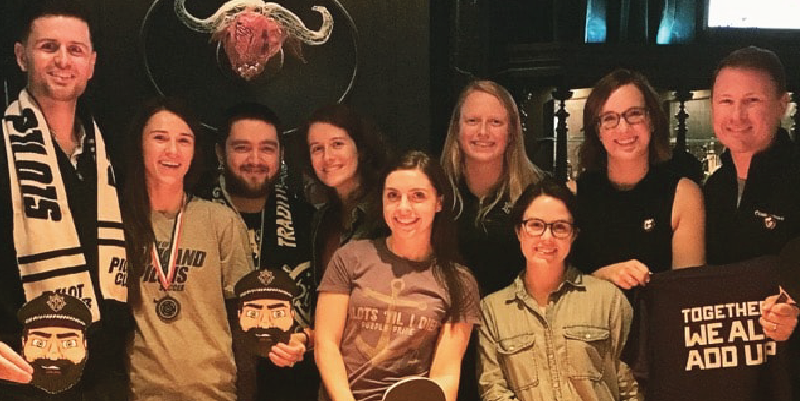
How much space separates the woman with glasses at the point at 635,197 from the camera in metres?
2.73

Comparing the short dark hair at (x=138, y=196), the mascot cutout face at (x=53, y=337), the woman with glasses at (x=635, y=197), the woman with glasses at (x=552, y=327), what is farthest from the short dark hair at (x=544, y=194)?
the mascot cutout face at (x=53, y=337)

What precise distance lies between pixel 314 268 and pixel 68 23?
1.12 metres

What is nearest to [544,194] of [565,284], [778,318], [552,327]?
[565,284]

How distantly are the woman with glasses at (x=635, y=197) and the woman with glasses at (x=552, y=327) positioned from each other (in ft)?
0.50

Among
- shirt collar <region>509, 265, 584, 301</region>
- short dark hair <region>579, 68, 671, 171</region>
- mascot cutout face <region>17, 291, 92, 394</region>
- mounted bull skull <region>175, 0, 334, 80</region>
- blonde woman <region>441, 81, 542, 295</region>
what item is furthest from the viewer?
mounted bull skull <region>175, 0, 334, 80</region>

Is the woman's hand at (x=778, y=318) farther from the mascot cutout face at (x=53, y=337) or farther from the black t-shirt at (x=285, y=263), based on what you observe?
the mascot cutout face at (x=53, y=337)

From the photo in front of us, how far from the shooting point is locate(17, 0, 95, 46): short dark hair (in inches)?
103

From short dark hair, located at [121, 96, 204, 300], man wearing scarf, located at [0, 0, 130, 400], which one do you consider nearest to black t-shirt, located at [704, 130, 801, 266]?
short dark hair, located at [121, 96, 204, 300]

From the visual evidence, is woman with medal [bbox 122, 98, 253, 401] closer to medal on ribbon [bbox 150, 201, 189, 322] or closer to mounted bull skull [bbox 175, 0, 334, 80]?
medal on ribbon [bbox 150, 201, 189, 322]

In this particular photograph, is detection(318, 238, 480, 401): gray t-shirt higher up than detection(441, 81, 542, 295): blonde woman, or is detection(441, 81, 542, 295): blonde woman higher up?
detection(441, 81, 542, 295): blonde woman

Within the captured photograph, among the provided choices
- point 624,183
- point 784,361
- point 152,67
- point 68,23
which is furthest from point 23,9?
point 784,361

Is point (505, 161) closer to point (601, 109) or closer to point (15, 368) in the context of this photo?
point (601, 109)

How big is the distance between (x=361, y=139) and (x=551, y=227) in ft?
2.41

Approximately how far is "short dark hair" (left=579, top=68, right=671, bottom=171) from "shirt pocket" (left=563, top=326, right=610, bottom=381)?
57cm
